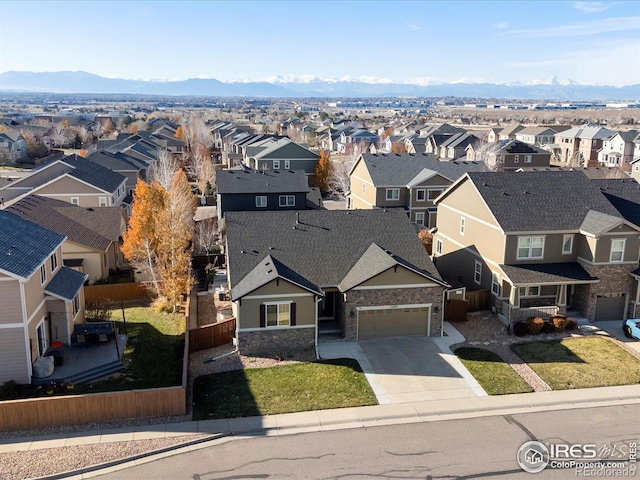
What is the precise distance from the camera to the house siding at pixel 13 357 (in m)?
21.8

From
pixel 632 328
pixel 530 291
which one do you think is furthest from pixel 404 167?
pixel 632 328

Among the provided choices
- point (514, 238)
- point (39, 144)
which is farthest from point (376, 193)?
point (39, 144)

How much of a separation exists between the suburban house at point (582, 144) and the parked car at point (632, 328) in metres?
77.7

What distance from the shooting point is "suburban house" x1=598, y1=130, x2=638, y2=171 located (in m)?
95.5

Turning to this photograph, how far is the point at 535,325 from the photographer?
2883 cm

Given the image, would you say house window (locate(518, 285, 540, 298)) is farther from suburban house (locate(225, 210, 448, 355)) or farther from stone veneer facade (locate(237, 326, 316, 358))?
stone veneer facade (locate(237, 326, 316, 358))

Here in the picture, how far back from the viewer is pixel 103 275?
37.2 m

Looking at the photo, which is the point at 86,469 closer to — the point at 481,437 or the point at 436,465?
the point at 436,465

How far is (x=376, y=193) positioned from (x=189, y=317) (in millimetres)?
28126

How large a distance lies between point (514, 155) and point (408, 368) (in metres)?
63.3

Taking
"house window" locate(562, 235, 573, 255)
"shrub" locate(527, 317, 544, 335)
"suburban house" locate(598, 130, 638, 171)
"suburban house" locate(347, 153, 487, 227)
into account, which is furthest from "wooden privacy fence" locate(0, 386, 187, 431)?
"suburban house" locate(598, 130, 638, 171)

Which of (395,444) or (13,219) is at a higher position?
(13,219)

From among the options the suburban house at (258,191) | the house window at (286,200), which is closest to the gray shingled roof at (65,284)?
the suburban house at (258,191)

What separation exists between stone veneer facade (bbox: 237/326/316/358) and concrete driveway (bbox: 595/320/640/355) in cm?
1671
